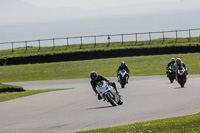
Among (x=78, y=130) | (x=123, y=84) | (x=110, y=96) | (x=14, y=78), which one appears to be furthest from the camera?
(x=14, y=78)

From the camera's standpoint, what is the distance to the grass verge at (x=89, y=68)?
44500 mm

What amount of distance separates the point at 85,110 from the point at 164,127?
673cm

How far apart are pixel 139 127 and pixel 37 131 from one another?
3260 millimetres

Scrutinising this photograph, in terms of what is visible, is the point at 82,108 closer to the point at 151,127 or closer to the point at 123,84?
the point at 151,127

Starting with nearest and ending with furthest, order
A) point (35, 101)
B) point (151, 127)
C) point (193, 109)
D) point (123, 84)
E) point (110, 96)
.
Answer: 1. point (151, 127)
2. point (193, 109)
3. point (110, 96)
4. point (35, 101)
5. point (123, 84)

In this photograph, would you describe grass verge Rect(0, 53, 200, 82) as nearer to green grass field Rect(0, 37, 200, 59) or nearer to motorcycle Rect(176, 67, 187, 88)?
green grass field Rect(0, 37, 200, 59)

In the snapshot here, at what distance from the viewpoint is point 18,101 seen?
83.8ft

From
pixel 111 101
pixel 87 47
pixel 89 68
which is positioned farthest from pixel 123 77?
pixel 87 47

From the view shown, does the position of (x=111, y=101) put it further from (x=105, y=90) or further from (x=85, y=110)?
(x=85, y=110)

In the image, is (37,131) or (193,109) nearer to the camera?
(37,131)

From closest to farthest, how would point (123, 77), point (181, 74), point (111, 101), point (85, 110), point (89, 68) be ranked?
point (85, 110) → point (111, 101) → point (181, 74) → point (123, 77) → point (89, 68)

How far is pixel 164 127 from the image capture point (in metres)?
13.4

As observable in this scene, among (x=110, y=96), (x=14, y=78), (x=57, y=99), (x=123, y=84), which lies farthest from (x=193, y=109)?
(x=14, y=78)

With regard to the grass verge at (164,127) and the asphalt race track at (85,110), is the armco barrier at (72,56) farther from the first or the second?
the grass verge at (164,127)
